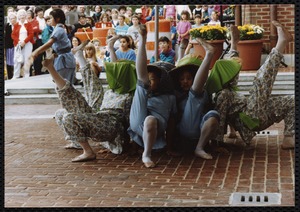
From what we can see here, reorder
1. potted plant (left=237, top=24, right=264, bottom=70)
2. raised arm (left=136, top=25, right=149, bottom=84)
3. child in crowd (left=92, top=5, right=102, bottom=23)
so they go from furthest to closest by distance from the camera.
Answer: child in crowd (left=92, top=5, right=102, bottom=23)
potted plant (left=237, top=24, right=264, bottom=70)
raised arm (left=136, top=25, right=149, bottom=84)

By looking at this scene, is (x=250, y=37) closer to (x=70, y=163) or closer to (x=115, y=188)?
(x=70, y=163)

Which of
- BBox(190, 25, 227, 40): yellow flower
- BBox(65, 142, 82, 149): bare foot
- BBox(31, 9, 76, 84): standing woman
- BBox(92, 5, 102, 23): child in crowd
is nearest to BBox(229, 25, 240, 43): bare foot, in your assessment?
BBox(65, 142, 82, 149): bare foot

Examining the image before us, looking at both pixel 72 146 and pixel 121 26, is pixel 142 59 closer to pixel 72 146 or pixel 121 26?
pixel 72 146

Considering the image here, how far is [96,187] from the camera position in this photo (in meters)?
6.91

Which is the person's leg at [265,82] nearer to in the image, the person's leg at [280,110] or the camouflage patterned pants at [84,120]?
the person's leg at [280,110]

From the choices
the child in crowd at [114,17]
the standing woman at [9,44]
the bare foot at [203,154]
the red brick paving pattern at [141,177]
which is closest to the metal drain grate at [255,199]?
the red brick paving pattern at [141,177]

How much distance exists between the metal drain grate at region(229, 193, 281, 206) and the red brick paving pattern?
0.22 ft

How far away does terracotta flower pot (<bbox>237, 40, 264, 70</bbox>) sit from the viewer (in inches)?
546

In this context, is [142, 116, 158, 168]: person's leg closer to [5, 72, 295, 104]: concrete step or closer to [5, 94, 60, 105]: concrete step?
[5, 72, 295, 104]: concrete step

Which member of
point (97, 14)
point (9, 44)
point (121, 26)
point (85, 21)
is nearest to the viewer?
point (121, 26)

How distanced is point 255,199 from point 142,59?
6.33 ft

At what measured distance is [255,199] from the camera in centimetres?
629

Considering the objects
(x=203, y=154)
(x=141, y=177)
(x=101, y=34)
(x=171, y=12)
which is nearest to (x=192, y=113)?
(x=203, y=154)

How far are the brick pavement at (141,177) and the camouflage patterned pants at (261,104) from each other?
36 cm
